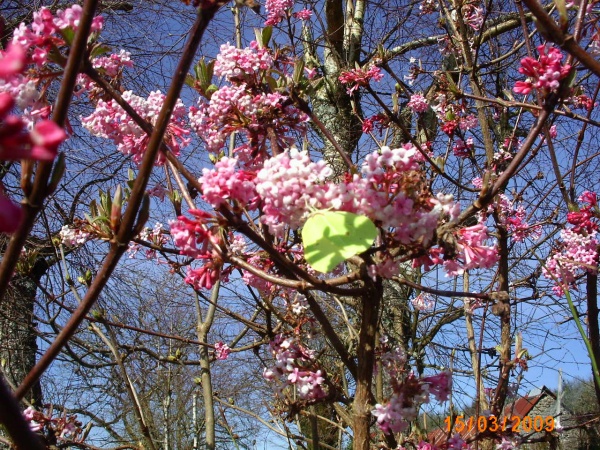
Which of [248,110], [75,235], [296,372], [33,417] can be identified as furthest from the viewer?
[75,235]

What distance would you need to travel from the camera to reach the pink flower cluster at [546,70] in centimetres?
116

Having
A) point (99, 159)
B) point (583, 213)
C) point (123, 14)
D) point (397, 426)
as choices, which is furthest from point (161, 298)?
point (397, 426)

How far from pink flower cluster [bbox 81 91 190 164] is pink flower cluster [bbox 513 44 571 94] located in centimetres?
94

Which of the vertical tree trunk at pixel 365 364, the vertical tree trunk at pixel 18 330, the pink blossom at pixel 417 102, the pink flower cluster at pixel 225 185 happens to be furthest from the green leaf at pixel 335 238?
the vertical tree trunk at pixel 18 330

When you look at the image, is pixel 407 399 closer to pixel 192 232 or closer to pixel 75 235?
pixel 192 232

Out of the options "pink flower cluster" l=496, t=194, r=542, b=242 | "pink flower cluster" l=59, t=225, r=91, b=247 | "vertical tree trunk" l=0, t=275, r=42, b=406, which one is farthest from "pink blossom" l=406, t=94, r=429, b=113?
"vertical tree trunk" l=0, t=275, r=42, b=406

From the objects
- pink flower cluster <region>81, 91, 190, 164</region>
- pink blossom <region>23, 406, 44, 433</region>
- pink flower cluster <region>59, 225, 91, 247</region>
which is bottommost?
pink blossom <region>23, 406, 44, 433</region>

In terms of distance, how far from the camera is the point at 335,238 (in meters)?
0.83

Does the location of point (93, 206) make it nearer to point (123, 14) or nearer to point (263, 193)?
point (263, 193)

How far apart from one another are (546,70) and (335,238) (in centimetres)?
73

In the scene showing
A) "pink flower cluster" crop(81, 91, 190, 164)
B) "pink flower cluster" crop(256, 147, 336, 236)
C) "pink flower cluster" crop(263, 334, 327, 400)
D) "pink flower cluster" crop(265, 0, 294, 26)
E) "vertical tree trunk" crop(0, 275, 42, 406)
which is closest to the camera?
"pink flower cluster" crop(256, 147, 336, 236)

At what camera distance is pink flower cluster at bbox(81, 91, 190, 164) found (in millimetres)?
1479

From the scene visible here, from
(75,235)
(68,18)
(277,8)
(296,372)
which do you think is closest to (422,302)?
(277,8)

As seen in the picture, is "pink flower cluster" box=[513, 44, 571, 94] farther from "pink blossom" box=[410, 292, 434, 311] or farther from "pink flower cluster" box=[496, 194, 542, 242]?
"pink blossom" box=[410, 292, 434, 311]
